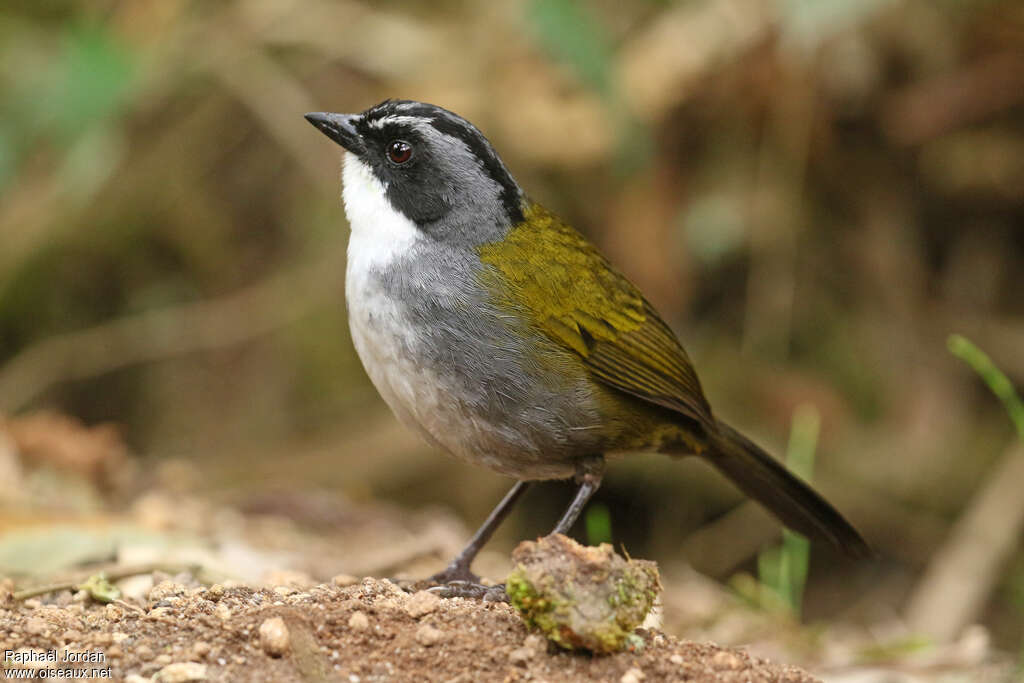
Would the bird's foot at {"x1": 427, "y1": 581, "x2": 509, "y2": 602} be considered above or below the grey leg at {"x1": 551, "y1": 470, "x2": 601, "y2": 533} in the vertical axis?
below

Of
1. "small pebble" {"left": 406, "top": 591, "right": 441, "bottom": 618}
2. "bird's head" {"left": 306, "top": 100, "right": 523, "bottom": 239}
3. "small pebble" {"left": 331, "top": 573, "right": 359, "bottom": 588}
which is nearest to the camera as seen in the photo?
"small pebble" {"left": 406, "top": 591, "right": 441, "bottom": 618}

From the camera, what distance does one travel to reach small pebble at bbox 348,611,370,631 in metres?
2.64

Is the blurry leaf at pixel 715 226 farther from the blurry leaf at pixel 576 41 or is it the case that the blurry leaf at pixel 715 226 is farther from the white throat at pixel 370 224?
the white throat at pixel 370 224

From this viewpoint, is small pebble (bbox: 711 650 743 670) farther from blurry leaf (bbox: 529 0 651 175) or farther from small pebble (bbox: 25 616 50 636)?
blurry leaf (bbox: 529 0 651 175)

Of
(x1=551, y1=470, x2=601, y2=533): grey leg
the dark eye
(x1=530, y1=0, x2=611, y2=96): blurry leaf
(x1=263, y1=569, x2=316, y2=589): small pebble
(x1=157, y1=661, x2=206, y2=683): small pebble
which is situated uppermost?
(x1=530, y1=0, x2=611, y2=96): blurry leaf

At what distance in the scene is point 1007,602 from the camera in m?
6.75

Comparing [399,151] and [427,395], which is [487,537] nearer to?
[427,395]

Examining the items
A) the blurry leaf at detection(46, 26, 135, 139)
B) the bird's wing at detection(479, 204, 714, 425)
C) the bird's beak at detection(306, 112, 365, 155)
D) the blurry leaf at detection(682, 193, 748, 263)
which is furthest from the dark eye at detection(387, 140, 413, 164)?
the blurry leaf at detection(682, 193, 748, 263)

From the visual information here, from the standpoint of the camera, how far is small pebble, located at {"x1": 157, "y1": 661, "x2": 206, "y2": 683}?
2.37 m

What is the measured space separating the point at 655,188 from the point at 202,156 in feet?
10.1

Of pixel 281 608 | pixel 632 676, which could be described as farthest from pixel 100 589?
pixel 632 676

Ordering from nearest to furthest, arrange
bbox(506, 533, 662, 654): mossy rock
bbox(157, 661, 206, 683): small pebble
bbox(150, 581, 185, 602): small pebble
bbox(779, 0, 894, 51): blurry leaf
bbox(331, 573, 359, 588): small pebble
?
bbox(157, 661, 206, 683): small pebble, bbox(506, 533, 662, 654): mossy rock, bbox(150, 581, 185, 602): small pebble, bbox(331, 573, 359, 588): small pebble, bbox(779, 0, 894, 51): blurry leaf

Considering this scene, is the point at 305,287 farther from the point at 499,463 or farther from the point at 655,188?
the point at 499,463

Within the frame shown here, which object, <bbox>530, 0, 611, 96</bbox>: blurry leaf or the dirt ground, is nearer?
the dirt ground
